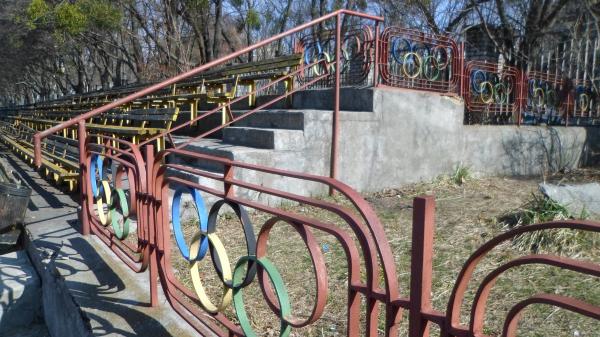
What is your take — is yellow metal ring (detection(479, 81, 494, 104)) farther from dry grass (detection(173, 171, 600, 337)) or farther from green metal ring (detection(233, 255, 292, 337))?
green metal ring (detection(233, 255, 292, 337))

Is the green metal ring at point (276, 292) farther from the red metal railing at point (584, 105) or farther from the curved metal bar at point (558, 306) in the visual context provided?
the red metal railing at point (584, 105)

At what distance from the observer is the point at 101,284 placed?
10.6 ft

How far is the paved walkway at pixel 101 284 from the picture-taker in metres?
2.65

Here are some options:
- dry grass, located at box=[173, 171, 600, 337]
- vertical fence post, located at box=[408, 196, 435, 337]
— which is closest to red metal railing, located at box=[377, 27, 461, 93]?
dry grass, located at box=[173, 171, 600, 337]

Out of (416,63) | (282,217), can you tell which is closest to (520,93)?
(416,63)

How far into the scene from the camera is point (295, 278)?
3412mm

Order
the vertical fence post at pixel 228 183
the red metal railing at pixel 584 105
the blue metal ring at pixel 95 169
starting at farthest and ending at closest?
the red metal railing at pixel 584 105 < the blue metal ring at pixel 95 169 < the vertical fence post at pixel 228 183

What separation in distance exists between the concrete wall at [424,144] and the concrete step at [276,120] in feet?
1.82

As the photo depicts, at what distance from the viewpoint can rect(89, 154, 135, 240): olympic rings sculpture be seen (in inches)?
119

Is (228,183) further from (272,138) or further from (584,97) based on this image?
(584,97)

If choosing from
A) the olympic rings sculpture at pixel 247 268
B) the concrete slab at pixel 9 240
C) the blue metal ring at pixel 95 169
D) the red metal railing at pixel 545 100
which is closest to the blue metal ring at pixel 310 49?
the red metal railing at pixel 545 100

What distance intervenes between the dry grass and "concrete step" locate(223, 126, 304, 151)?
69 centimetres

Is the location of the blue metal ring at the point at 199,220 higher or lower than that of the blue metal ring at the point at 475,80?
lower

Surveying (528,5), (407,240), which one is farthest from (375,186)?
(528,5)
